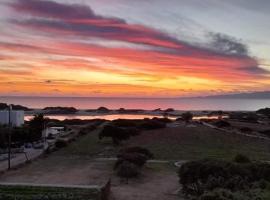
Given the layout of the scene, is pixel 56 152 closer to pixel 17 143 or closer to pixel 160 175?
pixel 17 143

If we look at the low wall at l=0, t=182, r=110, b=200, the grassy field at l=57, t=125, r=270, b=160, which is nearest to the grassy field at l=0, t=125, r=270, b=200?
the grassy field at l=57, t=125, r=270, b=160

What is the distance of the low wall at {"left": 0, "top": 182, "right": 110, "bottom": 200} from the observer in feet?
57.1

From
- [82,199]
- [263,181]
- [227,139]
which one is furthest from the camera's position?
[227,139]

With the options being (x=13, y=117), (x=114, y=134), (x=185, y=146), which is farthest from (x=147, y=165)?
(x=13, y=117)

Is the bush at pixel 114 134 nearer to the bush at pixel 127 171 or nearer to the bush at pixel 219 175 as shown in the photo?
the bush at pixel 127 171

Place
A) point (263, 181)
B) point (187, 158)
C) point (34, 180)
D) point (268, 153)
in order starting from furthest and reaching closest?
1. point (268, 153)
2. point (187, 158)
3. point (34, 180)
4. point (263, 181)

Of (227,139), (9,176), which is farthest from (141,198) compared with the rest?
(227,139)

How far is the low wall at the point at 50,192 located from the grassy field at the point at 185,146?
57.9 ft

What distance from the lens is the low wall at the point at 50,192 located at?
17.4 m

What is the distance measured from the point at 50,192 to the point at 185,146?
28437 mm

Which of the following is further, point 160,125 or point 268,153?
point 160,125

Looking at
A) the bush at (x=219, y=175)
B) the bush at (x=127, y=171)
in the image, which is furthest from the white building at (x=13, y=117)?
the bush at (x=219, y=175)

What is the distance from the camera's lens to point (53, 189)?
18.7 m

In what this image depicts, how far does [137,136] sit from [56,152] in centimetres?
1554
